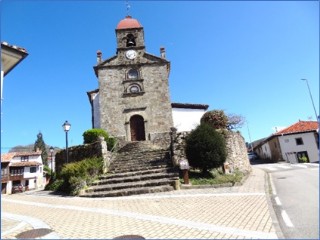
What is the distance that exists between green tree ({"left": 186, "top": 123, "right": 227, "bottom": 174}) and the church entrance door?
345 inches

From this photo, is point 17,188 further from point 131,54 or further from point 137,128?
point 131,54

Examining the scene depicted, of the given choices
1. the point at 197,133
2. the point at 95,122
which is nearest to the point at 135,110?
the point at 95,122

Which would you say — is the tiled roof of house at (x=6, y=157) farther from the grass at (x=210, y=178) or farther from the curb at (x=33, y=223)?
the curb at (x=33, y=223)

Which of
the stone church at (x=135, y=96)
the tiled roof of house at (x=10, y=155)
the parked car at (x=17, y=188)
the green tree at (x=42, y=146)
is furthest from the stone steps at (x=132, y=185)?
the green tree at (x=42, y=146)

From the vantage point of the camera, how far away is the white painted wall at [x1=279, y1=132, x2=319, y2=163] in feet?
89.7

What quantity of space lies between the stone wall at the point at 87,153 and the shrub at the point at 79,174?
74cm

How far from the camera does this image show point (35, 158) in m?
48.5

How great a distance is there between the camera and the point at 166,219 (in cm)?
629

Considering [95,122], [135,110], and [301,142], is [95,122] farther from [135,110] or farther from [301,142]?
[301,142]

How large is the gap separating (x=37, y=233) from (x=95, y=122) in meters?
17.9

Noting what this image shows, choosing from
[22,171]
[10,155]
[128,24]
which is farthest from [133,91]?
[22,171]

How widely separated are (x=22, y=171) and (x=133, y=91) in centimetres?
3417

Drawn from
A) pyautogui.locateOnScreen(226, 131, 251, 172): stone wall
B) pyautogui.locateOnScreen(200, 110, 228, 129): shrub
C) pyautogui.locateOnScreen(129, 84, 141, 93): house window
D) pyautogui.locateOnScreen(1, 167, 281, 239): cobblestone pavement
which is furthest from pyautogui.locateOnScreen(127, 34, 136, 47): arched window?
pyautogui.locateOnScreen(1, 167, 281, 239): cobblestone pavement

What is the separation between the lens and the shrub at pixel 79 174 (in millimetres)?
12413
